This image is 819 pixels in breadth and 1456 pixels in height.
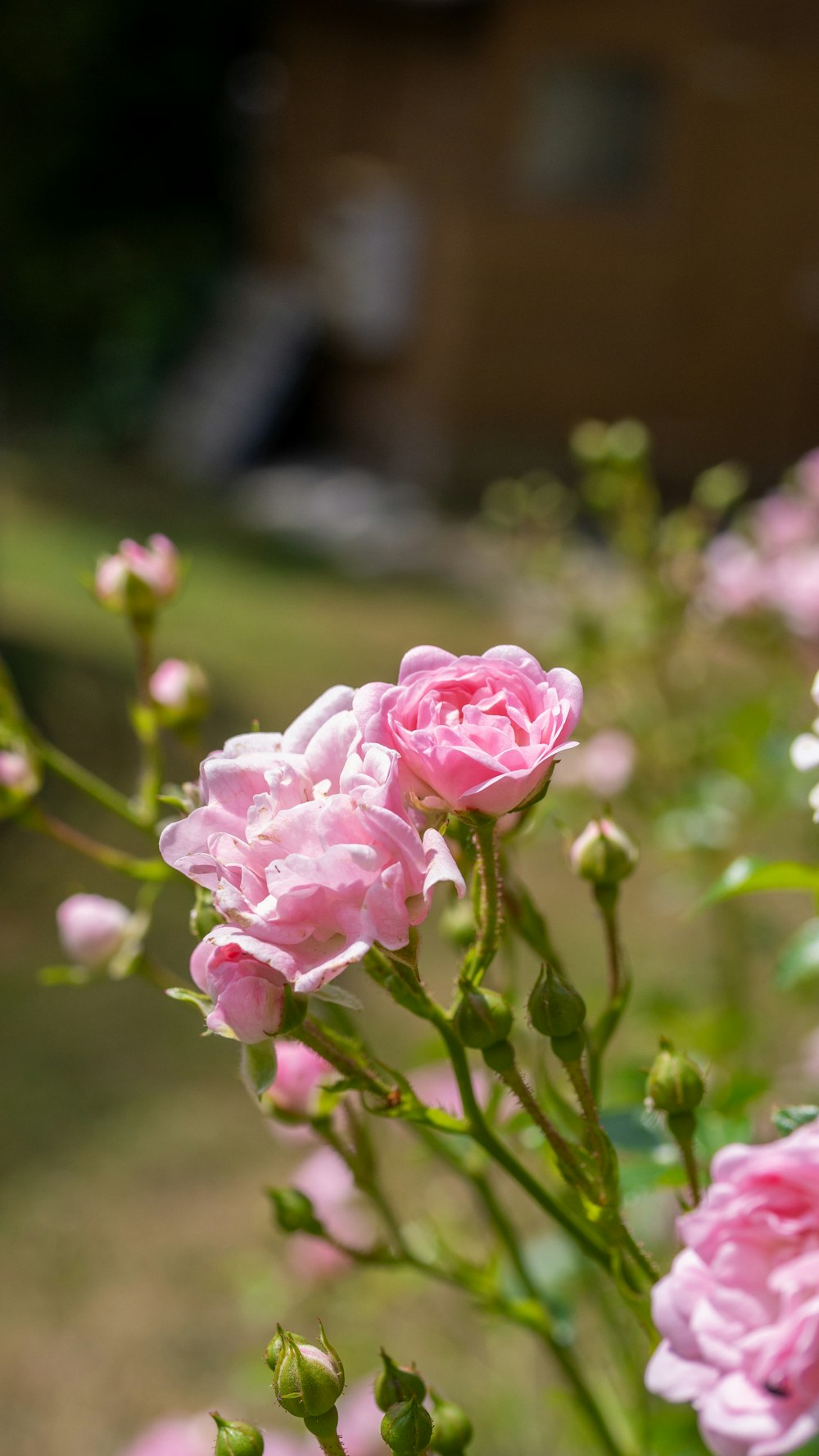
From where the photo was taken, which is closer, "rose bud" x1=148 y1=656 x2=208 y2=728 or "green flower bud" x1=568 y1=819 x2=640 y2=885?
"green flower bud" x1=568 y1=819 x2=640 y2=885

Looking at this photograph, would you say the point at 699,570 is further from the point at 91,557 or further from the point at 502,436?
the point at 502,436

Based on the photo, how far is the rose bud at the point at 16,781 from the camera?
739 millimetres

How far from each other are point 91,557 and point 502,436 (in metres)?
2.26

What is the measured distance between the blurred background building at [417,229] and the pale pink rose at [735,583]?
5661mm

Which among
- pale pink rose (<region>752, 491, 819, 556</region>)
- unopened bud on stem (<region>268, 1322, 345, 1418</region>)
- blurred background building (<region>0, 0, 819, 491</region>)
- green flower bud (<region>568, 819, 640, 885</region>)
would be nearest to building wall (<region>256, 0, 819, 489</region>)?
blurred background building (<region>0, 0, 819, 491</region>)

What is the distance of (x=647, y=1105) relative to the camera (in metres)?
0.53

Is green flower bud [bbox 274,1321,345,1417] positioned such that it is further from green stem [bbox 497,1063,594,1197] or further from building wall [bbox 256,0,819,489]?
building wall [bbox 256,0,819,489]

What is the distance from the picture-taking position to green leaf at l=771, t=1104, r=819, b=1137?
483 millimetres

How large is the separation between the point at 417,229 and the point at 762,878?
24.3ft

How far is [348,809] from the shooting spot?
0.45 meters

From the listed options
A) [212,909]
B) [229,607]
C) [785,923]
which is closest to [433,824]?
[212,909]

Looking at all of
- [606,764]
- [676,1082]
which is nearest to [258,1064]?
[676,1082]

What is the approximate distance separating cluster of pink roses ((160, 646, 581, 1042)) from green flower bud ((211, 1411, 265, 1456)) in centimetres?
15

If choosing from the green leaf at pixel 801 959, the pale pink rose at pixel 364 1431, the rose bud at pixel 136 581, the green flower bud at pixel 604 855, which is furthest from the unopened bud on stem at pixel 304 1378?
the pale pink rose at pixel 364 1431
